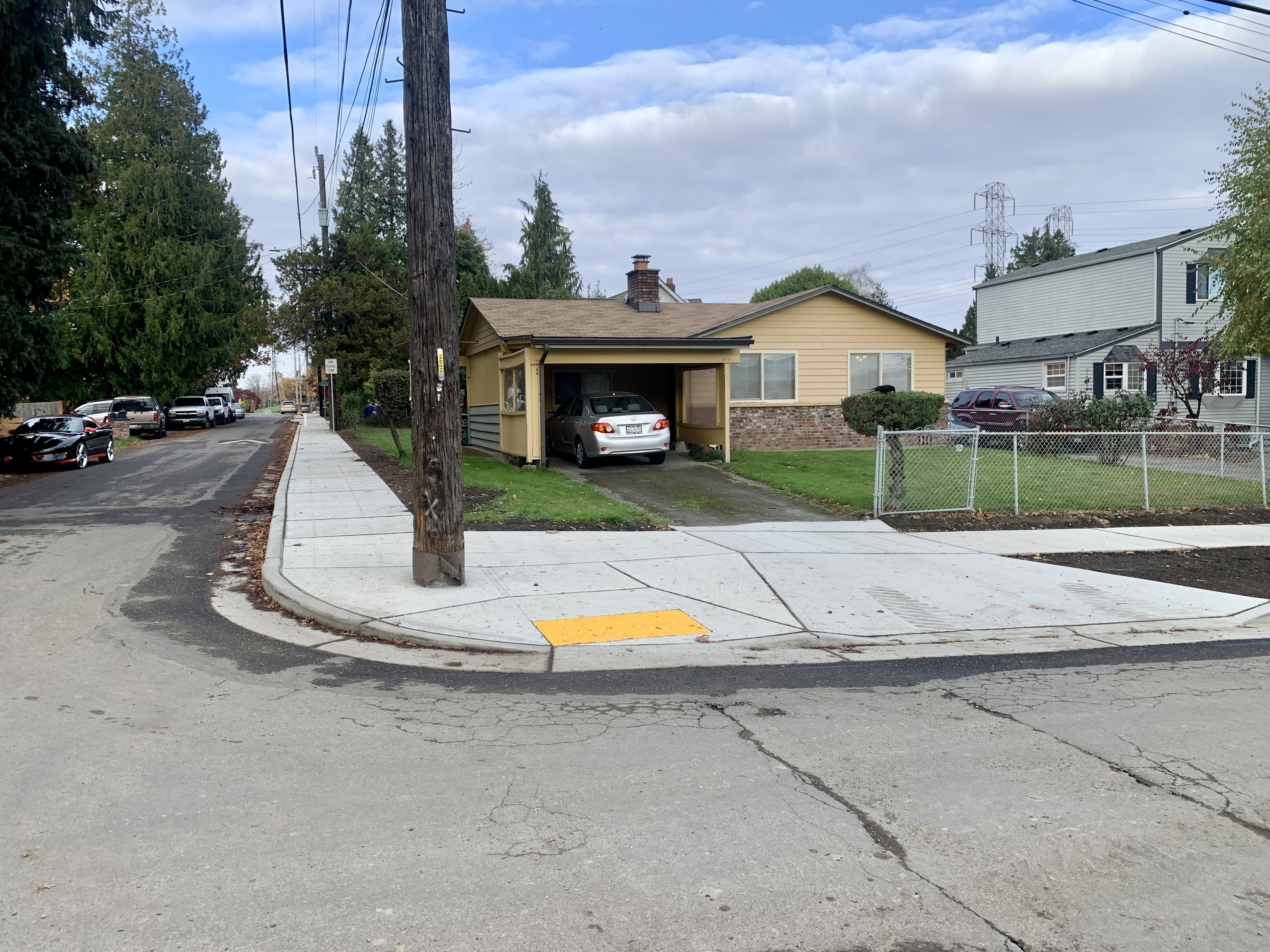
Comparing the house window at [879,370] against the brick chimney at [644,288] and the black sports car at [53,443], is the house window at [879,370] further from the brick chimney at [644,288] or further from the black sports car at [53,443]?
the black sports car at [53,443]

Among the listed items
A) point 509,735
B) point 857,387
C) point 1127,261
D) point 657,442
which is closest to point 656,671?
point 509,735

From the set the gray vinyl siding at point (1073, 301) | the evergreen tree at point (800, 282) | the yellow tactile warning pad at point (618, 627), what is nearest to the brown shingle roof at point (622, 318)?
the yellow tactile warning pad at point (618, 627)

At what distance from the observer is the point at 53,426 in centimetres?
2180

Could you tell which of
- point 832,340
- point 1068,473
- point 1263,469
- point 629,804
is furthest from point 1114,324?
point 629,804

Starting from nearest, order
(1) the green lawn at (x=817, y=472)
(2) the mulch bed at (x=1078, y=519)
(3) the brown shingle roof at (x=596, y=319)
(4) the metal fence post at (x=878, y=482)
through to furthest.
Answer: (2) the mulch bed at (x=1078, y=519), (4) the metal fence post at (x=878, y=482), (1) the green lawn at (x=817, y=472), (3) the brown shingle roof at (x=596, y=319)

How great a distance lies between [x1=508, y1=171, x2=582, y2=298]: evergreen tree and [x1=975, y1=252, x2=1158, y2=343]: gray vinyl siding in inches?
1201

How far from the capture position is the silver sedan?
17.9 m

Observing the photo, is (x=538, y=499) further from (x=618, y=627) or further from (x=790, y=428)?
(x=790, y=428)

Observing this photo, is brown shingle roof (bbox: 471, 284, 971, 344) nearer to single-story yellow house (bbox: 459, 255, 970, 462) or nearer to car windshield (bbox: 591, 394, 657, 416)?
single-story yellow house (bbox: 459, 255, 970, 462)

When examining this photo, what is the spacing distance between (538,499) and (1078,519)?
25.7 ft

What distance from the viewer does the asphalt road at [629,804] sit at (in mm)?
3080

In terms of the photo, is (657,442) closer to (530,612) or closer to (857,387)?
(857,387)

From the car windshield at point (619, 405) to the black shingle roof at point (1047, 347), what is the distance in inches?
806

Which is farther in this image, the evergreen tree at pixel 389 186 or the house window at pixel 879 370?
the evergreen tree at pixel 389 186
